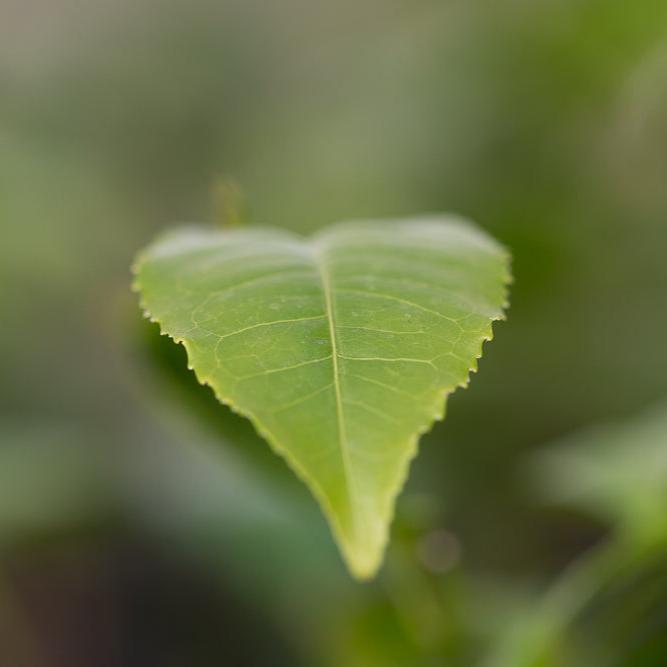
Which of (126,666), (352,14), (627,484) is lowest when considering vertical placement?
(126,666)

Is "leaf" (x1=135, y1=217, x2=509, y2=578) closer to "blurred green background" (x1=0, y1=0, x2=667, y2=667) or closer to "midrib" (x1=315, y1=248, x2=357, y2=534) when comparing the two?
"midrib" (x1=315, y1=248, x2=357, y2=534)

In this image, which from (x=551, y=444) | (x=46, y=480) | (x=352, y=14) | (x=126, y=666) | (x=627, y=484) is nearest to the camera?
(x=627, y=484)

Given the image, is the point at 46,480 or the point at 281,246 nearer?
the point at 281,246

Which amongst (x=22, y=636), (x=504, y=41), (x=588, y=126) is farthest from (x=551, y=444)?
(x=22, y=636)

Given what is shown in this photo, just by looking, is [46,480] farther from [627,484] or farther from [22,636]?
Result: [627,484]

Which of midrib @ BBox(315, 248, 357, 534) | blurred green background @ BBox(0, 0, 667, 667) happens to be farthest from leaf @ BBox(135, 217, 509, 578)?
blurred green background @ BBox(0, 0, 667, 667)

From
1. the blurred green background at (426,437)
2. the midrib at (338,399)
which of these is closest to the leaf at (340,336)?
the midrib at (338,399)

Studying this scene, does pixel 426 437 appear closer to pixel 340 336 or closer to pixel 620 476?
pixel 620 476
